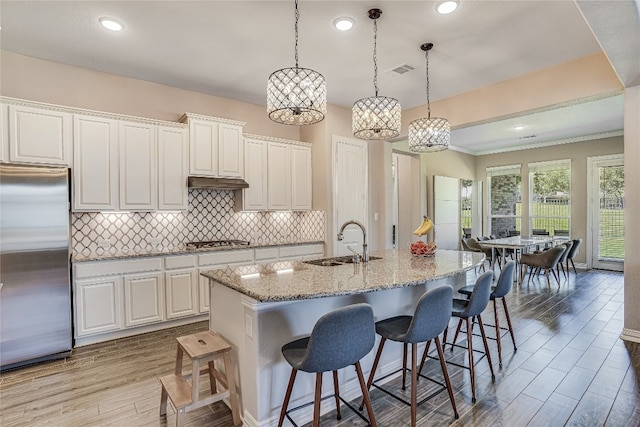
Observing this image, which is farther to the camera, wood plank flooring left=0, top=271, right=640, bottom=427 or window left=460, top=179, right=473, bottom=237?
window left=460, top=179, right=473, bottom=237

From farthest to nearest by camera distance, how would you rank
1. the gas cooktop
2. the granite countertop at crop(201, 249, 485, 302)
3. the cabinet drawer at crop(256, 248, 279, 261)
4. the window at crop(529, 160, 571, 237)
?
the window at crop(529, 160, 571, 237) < the cabinet drawer at crop(256, 248, 279, 261) < the gas cooktop < the granite countertop at crop(201, 249, 485, 302)

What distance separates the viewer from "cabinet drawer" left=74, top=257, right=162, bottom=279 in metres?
3.37

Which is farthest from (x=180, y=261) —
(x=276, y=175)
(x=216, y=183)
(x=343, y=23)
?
(x=343, y=23)

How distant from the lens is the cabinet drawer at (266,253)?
14.8 ft

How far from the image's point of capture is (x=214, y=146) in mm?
4383

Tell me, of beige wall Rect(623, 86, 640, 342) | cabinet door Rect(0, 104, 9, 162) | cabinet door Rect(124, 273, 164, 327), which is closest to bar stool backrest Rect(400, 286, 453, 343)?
beige wall Rect(623, 86, 640, 342)

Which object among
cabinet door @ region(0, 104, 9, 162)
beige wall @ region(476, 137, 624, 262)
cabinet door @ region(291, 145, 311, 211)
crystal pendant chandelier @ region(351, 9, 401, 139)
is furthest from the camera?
beige wall @ region(476, 137, 624, 262)

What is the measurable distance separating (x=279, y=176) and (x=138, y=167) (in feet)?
6.22

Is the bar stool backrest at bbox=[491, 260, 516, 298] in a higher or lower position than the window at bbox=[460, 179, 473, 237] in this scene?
lower

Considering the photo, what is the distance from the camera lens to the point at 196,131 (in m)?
4.24

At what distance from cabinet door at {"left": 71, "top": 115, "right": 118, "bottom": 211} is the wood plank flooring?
1.53 metres

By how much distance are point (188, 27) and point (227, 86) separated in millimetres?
1403

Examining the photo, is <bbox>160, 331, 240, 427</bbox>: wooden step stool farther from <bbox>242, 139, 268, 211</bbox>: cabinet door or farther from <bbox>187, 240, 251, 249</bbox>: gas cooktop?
<bbox>242, 139, 268, 211</bbox>: cabinet door

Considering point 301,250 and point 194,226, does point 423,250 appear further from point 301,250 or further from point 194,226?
point 194,226
